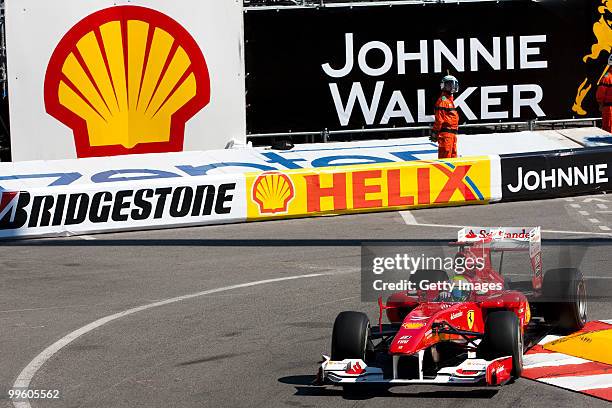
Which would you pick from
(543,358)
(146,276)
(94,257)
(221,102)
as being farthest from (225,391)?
(221,102)

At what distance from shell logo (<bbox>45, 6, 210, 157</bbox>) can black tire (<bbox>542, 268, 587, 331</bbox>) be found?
13.2m

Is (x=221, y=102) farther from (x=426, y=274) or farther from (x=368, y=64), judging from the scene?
(x=426, y=274)

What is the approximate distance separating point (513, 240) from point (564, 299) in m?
0.71

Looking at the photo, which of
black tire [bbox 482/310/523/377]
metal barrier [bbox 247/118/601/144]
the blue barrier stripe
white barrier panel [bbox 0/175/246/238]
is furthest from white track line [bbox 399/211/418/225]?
black tire [bbox 482/310/523/377]

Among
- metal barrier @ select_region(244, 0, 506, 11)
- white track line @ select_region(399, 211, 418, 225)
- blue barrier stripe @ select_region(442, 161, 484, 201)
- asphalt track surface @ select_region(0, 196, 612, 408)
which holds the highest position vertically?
metal barrier @ select_region(244, 0, 506, 11)

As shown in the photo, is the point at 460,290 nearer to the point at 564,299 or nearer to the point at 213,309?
the point at 564,299

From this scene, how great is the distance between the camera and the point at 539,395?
29.2 ft

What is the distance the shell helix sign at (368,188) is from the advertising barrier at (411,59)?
4.47 m

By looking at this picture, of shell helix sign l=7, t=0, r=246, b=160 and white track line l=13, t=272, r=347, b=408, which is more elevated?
shell helix sign l=7, t=0, r=246, b=160

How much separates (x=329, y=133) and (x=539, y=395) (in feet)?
50.4

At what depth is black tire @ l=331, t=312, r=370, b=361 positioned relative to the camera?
915 cm

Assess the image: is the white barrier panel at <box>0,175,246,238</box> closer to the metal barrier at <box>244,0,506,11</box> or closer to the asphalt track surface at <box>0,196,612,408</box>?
the asphalt track surface at <box>0,196,612,408</box>

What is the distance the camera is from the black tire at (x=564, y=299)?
10.7 metres

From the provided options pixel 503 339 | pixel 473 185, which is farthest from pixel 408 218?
pixel 503 339
